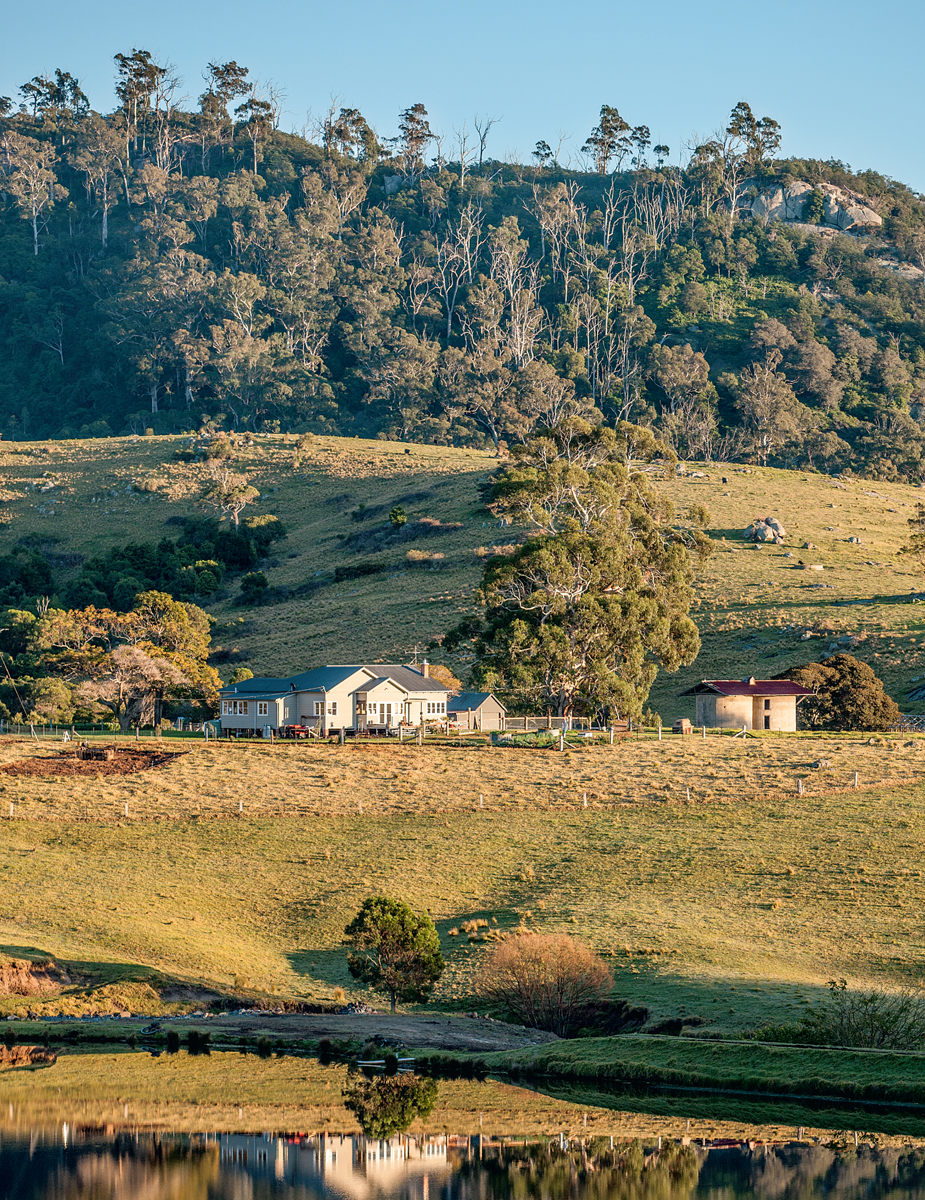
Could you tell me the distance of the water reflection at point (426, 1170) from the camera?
24641 mm

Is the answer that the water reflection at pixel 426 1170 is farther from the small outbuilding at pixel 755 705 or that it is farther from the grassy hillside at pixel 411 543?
the grassy hillside at pixel 411 543

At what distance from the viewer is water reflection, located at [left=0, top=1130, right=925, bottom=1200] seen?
24.6 metres

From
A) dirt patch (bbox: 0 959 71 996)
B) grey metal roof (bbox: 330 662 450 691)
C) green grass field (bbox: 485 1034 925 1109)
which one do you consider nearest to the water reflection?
green grass field (bbox: 485 1034 925 1109)

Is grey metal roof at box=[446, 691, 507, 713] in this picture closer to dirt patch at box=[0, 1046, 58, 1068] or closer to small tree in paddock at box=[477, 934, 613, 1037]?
small tree in paddock at box=[477, 934, 613, 1037]

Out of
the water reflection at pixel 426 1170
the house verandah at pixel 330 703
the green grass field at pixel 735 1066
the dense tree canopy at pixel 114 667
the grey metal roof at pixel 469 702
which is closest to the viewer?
the water reflection at pixel 426 1170

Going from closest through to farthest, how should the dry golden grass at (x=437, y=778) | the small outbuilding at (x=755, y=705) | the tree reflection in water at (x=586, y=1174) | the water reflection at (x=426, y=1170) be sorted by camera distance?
the water reflection at (x=426, y=1170) < the tree reflection in water at (x=586, y=1174) < the dry golden grass at (x=437, y=778) < the small outbuilding at (x=755, y=705)

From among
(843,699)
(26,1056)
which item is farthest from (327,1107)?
(843,699)

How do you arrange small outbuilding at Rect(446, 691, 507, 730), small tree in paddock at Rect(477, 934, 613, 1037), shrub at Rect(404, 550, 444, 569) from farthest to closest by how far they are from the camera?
shrub at Rect(404, 550, 444, 569) → small outbuilding at Rect(446, 691, 507, 730) → small tree in paddock at Rect(477, 934, 613, 1037)

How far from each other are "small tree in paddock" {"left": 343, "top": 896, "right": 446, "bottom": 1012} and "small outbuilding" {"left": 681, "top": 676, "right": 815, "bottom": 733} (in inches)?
1384

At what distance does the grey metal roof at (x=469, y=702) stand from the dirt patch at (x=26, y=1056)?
3982 centimetres

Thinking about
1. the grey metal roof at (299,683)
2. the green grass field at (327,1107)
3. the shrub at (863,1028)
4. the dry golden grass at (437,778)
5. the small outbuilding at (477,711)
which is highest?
the grey metal roof at (299,683)

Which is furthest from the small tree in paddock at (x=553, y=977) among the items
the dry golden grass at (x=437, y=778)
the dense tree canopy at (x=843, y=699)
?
the dense tree canopy at (x=843, y=699)

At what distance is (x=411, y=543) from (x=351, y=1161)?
8276cm

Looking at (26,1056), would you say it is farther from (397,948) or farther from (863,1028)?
(863,1028)
